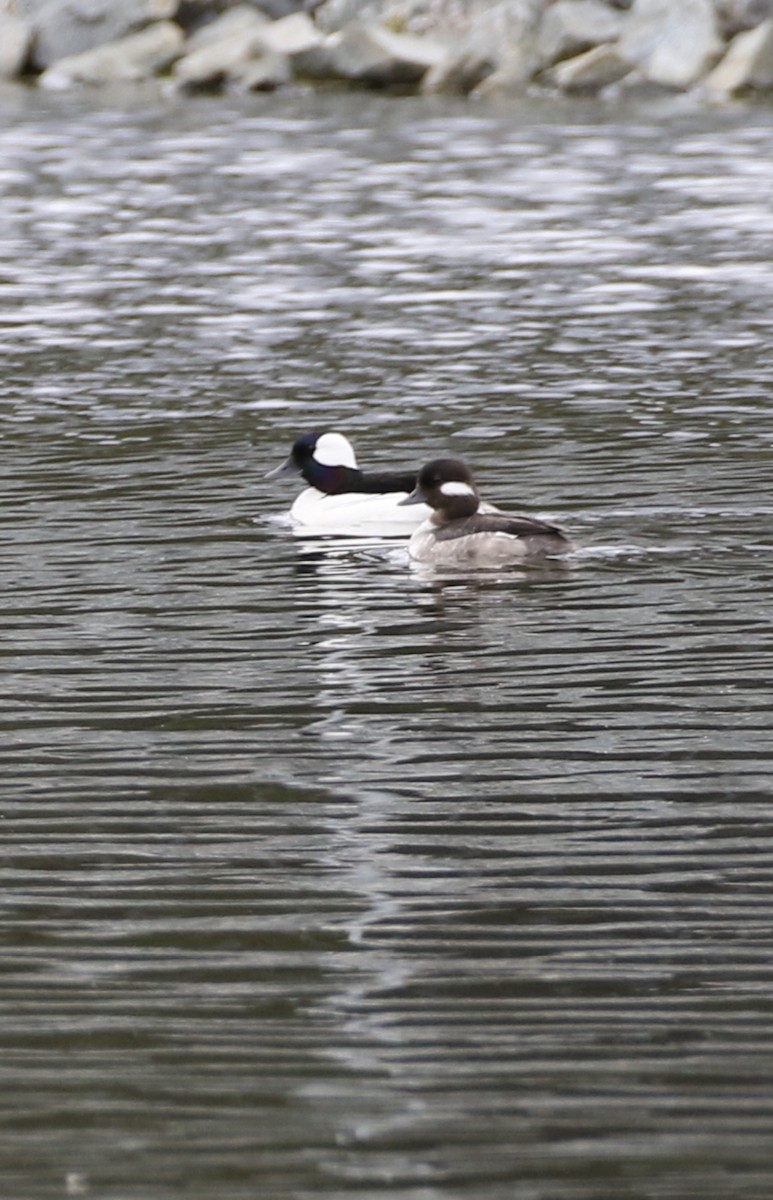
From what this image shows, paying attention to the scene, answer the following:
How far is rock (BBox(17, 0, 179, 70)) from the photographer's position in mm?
51844

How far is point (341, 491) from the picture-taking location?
1208cm

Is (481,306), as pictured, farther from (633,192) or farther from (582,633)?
(582,633)

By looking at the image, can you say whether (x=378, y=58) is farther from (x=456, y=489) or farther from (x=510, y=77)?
(x=456, y=489)

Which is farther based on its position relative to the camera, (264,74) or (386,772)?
(264,74)

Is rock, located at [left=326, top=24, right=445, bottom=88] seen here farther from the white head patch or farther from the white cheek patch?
the white cheek patch

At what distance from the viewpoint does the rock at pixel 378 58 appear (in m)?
45.3

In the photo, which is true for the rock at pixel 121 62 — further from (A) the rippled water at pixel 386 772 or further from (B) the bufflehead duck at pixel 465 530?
(B) the bufflehead duck at pixel 465 530

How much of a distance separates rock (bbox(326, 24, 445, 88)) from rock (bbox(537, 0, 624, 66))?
82.0 inches

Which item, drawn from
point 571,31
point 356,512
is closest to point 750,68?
point 571,31

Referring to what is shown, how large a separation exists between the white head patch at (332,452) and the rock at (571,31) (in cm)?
3402

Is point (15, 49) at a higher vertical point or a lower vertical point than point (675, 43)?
higher

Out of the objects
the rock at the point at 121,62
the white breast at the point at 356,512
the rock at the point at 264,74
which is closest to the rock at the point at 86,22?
the rock at the point at 121,62

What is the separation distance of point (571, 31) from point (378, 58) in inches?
146

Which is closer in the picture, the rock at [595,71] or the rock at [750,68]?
the rock at [750,68]
